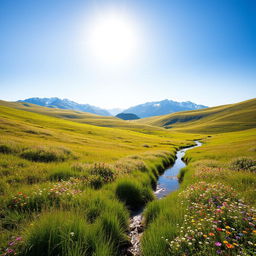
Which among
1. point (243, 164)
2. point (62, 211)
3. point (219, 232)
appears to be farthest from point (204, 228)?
point (243, 164)

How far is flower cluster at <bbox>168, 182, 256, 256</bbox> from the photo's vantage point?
334cm

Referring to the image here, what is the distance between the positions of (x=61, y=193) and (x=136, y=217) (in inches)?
187

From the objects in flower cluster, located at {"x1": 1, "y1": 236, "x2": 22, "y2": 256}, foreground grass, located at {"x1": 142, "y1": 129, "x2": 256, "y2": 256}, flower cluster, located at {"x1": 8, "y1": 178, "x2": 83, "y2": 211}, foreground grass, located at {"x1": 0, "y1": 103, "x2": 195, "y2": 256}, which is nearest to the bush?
foreground grass, located at {"x1": 142, "y1": 129, "x2": 256, "y2": 256}

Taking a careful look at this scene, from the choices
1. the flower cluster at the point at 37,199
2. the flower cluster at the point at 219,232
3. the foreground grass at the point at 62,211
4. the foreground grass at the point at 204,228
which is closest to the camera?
the flower cluster at the point at 219,232

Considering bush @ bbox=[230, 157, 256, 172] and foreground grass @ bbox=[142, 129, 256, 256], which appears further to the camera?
bush @ bbox=[230, 157, 256, 172]

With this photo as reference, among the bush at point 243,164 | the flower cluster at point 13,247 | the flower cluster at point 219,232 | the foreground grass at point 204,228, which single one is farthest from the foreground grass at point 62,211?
the bush at point 243,164

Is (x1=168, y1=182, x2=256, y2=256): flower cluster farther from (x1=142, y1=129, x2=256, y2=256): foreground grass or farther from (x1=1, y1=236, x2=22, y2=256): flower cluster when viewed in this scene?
(x1=1, y1=236, x2=22, y2=256): flower cluster

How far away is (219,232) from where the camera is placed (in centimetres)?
397

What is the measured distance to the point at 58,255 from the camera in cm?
343

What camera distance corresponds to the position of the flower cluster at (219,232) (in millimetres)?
3345

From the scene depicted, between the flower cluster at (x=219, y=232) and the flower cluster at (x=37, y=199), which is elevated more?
the flower cluster at (x=219, y=232)

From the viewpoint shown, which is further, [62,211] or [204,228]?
[62,211]

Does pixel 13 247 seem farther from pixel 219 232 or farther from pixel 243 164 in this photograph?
pixel 243 164

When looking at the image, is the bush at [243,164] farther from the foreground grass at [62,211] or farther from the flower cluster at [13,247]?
the flower cluster at [13,247]
